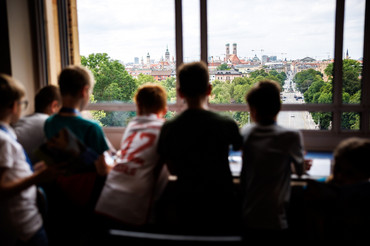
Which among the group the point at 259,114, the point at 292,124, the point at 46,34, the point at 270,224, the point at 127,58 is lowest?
the point at 270,224

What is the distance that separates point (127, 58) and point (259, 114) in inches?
69.9

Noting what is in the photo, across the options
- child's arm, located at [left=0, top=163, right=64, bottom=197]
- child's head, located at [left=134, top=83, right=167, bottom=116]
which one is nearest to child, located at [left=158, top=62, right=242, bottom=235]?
child's head, located at [left=134, top=83, right=167, bottom=116]

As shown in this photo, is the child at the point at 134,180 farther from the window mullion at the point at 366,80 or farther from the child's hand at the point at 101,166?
the window mullion at the point at 366,80

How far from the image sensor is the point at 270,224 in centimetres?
137

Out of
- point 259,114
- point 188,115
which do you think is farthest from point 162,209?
point 259,114

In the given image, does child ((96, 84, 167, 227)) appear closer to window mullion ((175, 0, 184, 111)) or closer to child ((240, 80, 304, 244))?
child ((240, 80, 304, 244))

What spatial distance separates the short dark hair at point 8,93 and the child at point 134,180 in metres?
0.52

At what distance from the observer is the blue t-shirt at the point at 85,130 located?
59.8 inches

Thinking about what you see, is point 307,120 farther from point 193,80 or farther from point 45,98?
point 45,98

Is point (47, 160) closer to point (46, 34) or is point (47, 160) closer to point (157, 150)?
point (157, 150)

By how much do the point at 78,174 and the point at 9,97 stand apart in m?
0.47

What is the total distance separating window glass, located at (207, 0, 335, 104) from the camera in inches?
101

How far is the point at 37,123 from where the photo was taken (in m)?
1.88

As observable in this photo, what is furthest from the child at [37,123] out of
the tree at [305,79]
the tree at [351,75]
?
the tree at [351,75]
